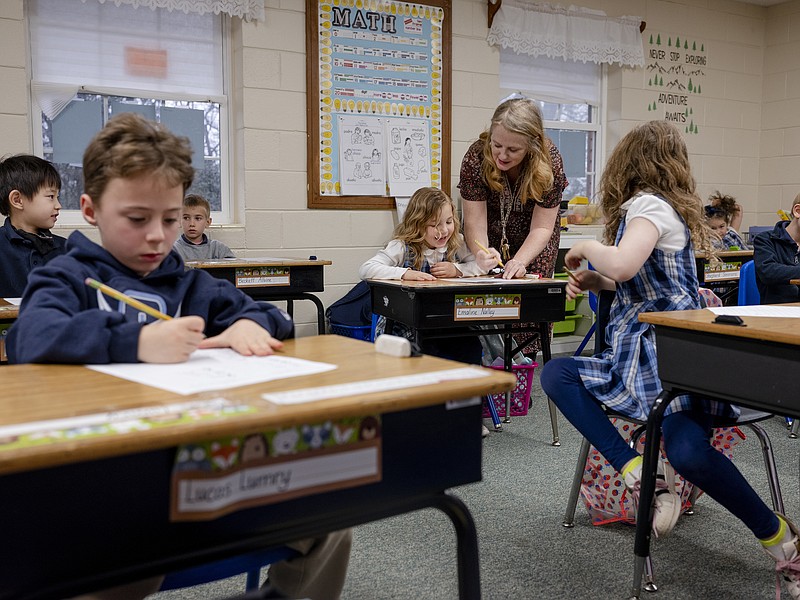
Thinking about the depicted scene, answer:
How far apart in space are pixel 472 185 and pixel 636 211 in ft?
4.47

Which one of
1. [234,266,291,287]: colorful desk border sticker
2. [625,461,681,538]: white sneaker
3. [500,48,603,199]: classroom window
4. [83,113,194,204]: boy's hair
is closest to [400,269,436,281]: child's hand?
[234,266,291,287]: colorful desk border sticker

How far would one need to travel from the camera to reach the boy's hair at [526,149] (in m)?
2.93

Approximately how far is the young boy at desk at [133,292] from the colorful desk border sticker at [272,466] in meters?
0.26

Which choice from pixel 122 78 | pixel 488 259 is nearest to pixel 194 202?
pixel 122 78

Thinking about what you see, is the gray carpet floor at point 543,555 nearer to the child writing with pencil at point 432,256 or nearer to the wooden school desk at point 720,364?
the wooden school desk at point 720,364

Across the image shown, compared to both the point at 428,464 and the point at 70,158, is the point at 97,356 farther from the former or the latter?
the point at 70,158

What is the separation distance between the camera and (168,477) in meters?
0.79

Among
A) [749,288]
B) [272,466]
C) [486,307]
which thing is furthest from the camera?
[749,288]

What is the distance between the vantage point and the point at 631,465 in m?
1.80

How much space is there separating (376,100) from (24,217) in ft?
7.94

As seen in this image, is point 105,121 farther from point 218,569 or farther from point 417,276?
point 218,569

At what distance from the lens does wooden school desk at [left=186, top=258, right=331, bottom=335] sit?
134 inches

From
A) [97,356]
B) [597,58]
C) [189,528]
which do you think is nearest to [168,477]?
[189,528]

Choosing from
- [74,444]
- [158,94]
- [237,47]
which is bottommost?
[74,444]
